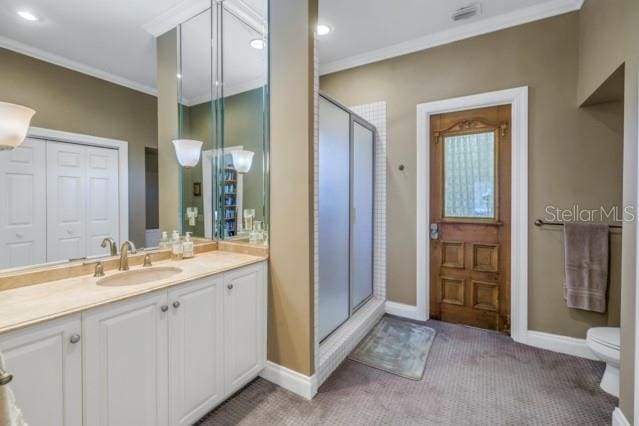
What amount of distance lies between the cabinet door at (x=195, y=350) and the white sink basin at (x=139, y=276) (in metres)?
0.27

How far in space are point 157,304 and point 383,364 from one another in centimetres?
174

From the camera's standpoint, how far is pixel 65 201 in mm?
1557

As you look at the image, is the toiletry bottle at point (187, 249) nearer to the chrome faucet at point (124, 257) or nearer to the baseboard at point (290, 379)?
the chrome faucet at point (124, 257)

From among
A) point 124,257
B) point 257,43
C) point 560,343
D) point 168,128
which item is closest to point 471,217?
point 560,343

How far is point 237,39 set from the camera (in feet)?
7.72

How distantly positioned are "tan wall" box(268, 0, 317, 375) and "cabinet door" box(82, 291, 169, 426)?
0.77 meters

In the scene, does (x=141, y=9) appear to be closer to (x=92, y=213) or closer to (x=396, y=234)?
(x=92, y=213)

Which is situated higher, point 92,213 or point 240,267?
point 92,213

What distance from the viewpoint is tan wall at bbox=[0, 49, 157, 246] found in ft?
4.67

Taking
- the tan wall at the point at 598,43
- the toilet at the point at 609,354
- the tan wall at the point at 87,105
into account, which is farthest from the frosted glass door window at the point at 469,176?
the tan wall at the point at 87,105

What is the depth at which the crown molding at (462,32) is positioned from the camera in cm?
240

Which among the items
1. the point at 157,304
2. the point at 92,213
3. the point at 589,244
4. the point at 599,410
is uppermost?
the point at 92,213

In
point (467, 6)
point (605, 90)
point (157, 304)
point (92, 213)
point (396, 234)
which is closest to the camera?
point (157, 304)

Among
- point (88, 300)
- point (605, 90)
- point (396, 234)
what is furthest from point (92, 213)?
point (605, 90)
